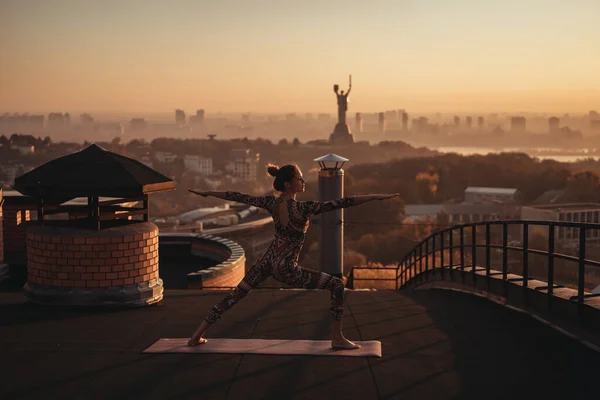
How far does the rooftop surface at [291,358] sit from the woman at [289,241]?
0.52m

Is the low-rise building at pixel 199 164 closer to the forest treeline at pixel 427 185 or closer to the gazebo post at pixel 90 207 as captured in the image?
the forest treeline at pixel 427 185

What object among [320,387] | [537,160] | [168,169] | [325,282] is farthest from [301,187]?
[168,169]

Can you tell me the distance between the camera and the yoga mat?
6.91 meters

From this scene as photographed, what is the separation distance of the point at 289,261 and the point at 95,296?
3.47m

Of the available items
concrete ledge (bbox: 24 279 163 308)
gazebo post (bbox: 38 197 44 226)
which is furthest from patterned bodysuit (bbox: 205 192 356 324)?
gazebo post (bbox: 38 197 44 226)

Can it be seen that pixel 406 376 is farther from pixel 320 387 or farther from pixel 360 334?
pixel 360 334

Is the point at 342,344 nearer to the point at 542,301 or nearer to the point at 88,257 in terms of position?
the point at 542,301

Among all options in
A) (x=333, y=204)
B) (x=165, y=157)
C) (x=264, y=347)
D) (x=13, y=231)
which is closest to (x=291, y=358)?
(x=264, y=347)

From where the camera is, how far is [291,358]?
6.77 m

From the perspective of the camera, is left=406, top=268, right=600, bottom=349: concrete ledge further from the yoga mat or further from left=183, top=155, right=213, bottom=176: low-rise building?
left=183, top=155, right=213, bottom=176: low-rise building

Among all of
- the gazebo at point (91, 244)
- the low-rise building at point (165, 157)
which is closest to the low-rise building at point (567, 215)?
the gazebo at point (91, 244)

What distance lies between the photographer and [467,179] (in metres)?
117

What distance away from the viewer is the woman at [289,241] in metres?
6.78

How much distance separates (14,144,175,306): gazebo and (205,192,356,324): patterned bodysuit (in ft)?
9.02
